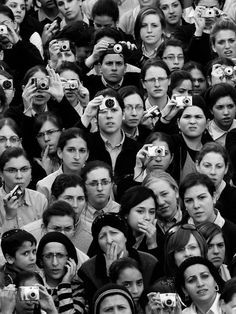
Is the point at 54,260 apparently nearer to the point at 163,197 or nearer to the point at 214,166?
the point at 163,197

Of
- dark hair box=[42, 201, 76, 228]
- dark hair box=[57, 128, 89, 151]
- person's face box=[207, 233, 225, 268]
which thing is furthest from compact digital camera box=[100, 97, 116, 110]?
person's face box=[207, 233, 225, 268]

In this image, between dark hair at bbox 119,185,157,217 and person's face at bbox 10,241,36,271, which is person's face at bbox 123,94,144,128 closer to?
dark hair at bbox 119,185,157,217

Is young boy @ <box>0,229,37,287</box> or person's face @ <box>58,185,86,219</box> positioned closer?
young boy @ <box>0,229,37,287</box>

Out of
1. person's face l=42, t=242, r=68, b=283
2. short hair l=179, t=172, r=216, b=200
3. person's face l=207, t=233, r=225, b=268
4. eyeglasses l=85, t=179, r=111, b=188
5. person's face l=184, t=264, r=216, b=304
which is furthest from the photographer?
eyeglasses l=85, t=179, r=111, b=188

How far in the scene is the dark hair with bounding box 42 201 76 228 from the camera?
47.2 feet

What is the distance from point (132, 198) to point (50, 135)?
5.19 feet

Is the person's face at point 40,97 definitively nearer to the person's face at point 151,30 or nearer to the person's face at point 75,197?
the person's face at point 151,30

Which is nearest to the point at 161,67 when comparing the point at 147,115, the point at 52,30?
the point at 147,115

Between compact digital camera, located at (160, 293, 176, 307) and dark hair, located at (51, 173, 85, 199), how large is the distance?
2.10m

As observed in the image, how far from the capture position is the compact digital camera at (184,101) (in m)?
16.3

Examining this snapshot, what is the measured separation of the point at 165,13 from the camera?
18.4 m

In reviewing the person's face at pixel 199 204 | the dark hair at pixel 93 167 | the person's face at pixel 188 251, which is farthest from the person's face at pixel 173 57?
the person's face at pixel 188 251

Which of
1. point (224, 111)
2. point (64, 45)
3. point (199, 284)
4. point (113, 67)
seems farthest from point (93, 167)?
point (64, 45)

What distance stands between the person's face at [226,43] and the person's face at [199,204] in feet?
9.87
